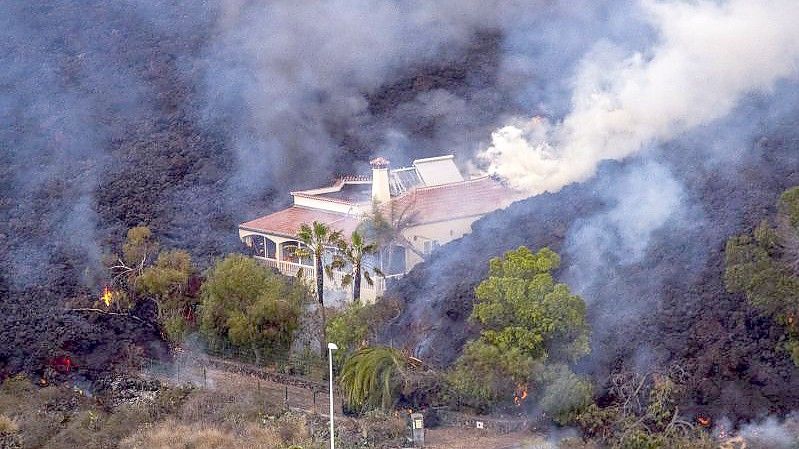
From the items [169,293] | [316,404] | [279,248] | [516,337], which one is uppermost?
[279,248]

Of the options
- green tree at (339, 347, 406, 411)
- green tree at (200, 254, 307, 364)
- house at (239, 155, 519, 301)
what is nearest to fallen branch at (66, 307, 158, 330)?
green tree at (200, 254, 307, 364)

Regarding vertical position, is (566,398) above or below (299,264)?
below

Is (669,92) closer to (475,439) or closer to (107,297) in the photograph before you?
(475,439)

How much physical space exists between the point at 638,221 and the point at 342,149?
18031 millimetres

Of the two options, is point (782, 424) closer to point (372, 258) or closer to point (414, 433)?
point (414, 433)

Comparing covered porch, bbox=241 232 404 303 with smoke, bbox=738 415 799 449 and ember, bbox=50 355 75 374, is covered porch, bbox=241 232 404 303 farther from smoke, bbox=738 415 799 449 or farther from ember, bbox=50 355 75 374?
smoke, bbox=738 415 799 449

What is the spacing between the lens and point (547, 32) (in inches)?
1971

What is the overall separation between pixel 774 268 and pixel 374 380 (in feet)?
26.2

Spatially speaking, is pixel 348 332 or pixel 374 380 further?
pixel 348 332

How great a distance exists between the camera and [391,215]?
31.5 meters

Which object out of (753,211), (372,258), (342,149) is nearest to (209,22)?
(342,149)

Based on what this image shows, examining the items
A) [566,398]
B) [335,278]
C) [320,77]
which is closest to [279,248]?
[335,278]

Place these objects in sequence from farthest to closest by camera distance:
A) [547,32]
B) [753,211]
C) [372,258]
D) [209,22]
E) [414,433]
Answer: [209,22] < [547,32] < [372,258] < [753,211] < [414,433]

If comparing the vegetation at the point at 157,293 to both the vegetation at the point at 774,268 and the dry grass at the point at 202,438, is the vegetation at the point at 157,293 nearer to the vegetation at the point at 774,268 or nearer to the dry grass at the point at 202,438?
the dry grass at the point at 202,438
